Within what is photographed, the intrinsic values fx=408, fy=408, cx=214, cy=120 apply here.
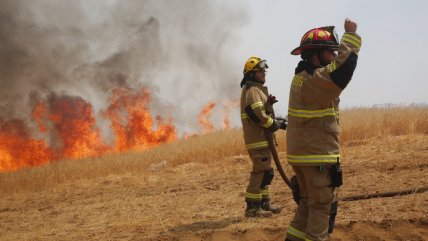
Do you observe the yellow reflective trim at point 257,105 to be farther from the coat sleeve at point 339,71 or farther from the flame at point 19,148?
the flame at point 19,148

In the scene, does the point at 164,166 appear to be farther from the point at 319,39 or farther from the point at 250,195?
the point at 319,39

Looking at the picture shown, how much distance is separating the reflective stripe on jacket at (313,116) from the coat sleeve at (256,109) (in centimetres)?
184

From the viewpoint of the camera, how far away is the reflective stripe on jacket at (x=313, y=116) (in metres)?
3.17

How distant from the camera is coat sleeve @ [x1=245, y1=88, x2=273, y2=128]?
547cm

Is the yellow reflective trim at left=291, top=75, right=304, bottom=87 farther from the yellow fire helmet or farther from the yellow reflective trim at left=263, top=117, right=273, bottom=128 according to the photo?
the yellow fire helmet

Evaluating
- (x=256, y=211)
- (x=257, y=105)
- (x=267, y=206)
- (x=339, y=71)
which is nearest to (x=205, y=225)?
(x=256, y=211)

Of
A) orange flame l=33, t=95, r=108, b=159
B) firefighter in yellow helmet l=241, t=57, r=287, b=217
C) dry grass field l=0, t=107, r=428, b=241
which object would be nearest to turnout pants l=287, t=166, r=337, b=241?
dry grass field l=0, t=107, r=428, b=241

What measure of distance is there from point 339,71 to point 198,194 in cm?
529

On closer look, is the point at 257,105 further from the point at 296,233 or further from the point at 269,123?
the point at 296,233

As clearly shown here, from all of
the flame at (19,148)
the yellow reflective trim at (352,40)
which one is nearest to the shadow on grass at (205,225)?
the yellow reflective trim at (352,40)

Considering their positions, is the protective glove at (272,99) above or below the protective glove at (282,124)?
above

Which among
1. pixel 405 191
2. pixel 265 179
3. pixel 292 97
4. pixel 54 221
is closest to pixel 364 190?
pixel 405 191

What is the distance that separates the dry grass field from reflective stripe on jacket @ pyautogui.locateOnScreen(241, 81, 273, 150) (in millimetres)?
1095

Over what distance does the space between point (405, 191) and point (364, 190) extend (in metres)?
0.79
